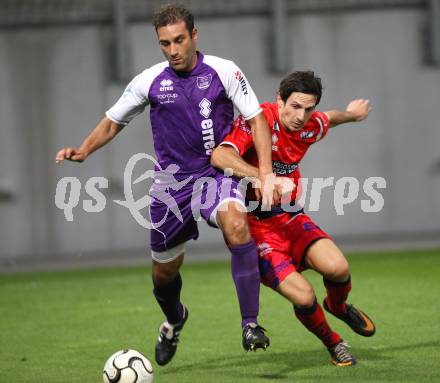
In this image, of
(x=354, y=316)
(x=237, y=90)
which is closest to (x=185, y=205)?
(x=237, y=90)

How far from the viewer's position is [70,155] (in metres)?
5.76

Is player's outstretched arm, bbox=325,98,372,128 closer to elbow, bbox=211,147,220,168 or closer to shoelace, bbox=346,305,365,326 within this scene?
elbow, bbox=211,147,220,168

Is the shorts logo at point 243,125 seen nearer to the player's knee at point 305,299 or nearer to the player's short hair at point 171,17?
the player's short hair at point 171,17

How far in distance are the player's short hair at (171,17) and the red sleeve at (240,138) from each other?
0.59 m

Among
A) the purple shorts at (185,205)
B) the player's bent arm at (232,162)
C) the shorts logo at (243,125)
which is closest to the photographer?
the player's bent arm at (232,162)

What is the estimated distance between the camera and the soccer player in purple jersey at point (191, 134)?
540cm

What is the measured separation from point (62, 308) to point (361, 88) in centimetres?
674

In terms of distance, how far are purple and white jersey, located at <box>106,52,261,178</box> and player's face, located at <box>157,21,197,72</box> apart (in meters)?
0.12

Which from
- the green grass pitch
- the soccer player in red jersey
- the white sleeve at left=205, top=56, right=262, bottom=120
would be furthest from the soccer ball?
the white sleeve at left=205, top=56, right=262, bottom=120

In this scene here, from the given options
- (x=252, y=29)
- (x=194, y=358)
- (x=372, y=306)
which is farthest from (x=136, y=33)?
(x=194, y=358)

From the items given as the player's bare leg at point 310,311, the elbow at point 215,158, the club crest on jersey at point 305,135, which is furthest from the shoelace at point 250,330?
the club crest on jersey at point 305,135

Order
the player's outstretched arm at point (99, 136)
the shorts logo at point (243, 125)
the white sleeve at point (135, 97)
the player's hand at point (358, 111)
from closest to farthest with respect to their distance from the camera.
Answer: the shorts logo at point (243, 125) < the white sleeve at point (135, 97) < the player's outstretched arm at point (99, 136) < the player's hand at point (358, 111)

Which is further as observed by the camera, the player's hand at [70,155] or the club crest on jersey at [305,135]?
the club crest on jersey at [305,135]

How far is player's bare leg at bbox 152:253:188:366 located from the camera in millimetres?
6180
